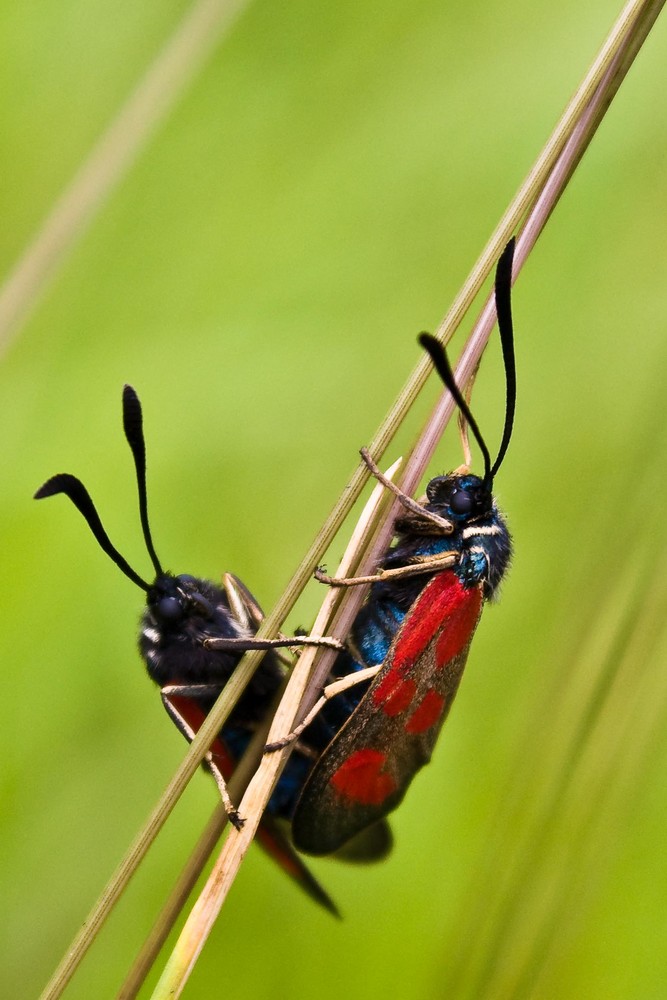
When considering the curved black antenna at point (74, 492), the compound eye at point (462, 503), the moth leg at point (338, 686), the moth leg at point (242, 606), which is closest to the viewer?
the curved black antenna at point (74, 492)

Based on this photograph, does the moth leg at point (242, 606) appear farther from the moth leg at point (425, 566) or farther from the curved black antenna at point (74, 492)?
the curved black antenna at point (74, 492)

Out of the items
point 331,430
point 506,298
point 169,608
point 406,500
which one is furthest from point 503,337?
point 331,430

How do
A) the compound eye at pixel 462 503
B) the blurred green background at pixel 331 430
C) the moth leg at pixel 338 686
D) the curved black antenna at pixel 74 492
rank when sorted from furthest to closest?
the compound eye at pixel 462 503 < the blurred green background at pixel 331 430 < the moth leg at pixel 338 686 < the curved black antenna at pixel 74 492

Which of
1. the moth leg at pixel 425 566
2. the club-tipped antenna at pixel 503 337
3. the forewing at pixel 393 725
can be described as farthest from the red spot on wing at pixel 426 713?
the club-tipped antenna at pixel 503 337

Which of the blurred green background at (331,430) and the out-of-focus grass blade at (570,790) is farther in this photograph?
the blurred green background at (331,430)

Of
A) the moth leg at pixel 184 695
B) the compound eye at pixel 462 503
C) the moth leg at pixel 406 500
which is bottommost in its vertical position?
the moth leg at pixel 184 695

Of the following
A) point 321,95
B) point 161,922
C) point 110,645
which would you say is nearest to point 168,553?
point 110,645

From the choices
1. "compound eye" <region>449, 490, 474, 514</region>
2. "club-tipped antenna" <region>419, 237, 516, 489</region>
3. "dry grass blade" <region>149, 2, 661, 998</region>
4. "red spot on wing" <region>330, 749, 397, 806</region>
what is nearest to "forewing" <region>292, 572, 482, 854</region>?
"red spot on wing" <region>330, 749, 397, 806</region>

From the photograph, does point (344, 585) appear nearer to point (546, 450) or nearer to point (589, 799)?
point (589, 799)
